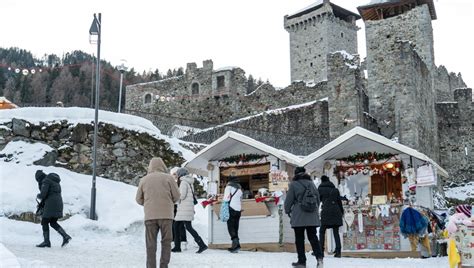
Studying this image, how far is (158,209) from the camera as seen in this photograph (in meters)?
7.31

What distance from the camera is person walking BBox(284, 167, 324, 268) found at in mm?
8219

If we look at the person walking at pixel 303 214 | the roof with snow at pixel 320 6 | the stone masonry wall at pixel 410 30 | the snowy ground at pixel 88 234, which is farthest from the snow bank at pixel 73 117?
the roof with snow at pixel 320 6

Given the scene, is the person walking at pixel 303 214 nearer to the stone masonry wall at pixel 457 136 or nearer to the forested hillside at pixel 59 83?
the stone masonry wall at pixel 457 136

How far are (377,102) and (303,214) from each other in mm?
20708

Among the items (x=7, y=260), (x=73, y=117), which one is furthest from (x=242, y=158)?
(x=7, y=260)

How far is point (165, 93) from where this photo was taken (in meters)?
45.9

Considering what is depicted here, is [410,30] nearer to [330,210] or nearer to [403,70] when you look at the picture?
[403,70]

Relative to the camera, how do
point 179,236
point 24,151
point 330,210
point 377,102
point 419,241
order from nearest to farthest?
point 330,210 < point 179,236 < point 419,241 < point 24,151 < point 377,102

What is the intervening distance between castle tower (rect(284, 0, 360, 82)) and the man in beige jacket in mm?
40331

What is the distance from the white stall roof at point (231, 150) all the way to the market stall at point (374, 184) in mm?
625

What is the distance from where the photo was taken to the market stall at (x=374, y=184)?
1141 centimetres

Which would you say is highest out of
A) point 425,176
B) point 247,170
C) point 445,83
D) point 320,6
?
point 320,6

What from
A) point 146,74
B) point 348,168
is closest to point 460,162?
A: point 348,168

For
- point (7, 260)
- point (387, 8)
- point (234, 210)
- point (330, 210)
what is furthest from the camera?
point (387, 8)
